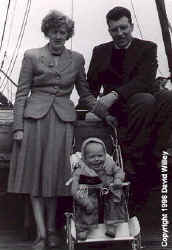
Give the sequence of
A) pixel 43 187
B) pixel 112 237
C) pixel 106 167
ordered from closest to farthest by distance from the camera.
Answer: pixel 112 237 < pixel 106 167 < pixel 43 187

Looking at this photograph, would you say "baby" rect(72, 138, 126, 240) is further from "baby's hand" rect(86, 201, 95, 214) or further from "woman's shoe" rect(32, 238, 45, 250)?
"woman's shoe" rect(32, 238, 45, 250)

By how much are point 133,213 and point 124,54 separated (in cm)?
167

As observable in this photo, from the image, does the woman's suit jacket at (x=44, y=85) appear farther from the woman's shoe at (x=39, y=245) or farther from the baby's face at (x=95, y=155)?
the woman's shoe at (x=39, y=245)

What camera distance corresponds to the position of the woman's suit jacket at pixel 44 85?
4.63m

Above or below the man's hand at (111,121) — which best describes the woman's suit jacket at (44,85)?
above

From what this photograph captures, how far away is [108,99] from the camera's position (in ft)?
15.8

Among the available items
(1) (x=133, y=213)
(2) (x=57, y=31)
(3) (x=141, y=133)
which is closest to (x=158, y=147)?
(3) (x=141, y=133)

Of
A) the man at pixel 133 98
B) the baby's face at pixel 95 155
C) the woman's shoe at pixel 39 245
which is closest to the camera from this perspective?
the baby's face at pixel 95 155

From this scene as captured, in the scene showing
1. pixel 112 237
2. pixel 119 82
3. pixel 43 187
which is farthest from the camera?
pixel 119 82

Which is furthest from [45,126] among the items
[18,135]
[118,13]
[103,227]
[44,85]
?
[118,13]

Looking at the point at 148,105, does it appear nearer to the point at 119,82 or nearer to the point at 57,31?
the point at 119,82

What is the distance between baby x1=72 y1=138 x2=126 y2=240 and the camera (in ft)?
13.2

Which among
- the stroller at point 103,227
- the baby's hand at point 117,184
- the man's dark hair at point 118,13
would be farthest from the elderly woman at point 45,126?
the baby's hand at point 117,184

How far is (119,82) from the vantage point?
5152 millimetres
